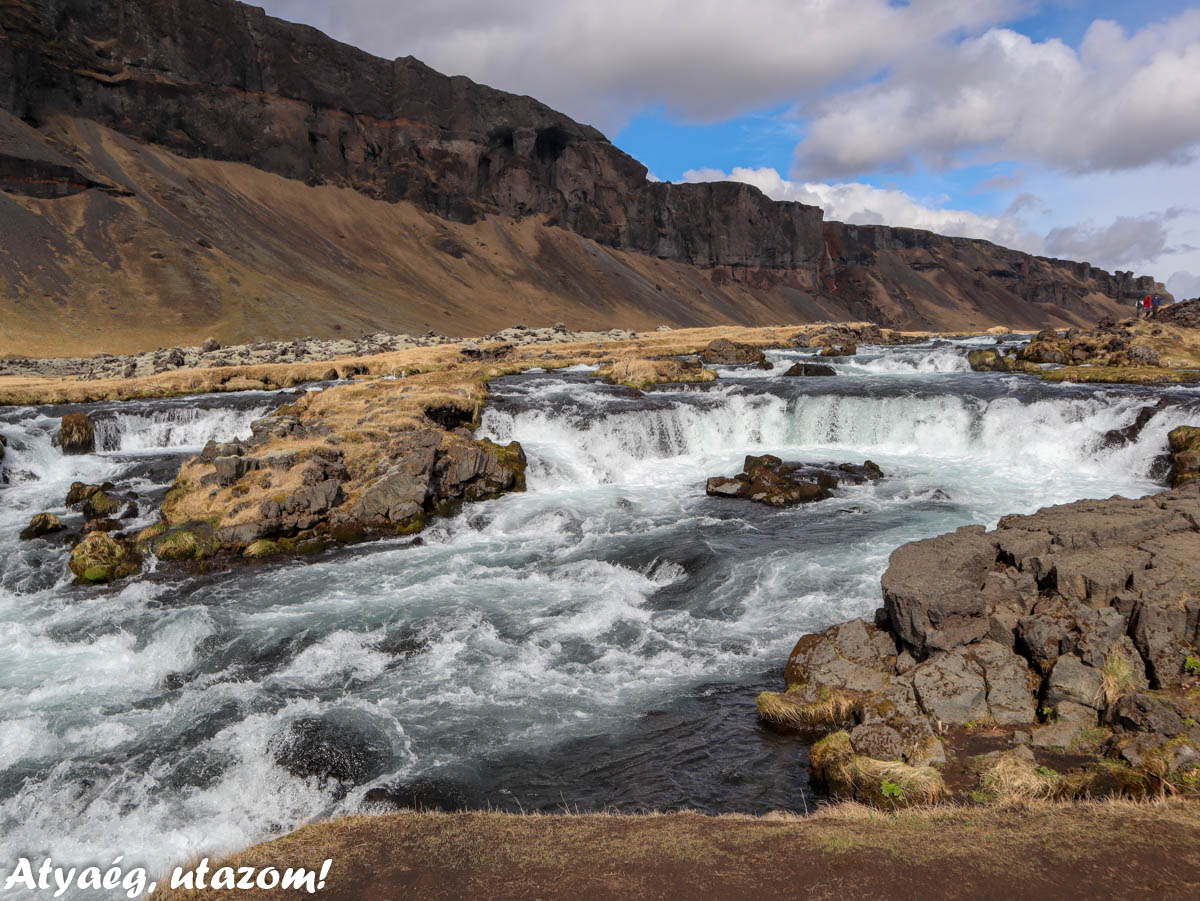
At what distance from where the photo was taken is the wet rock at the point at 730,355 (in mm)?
56094

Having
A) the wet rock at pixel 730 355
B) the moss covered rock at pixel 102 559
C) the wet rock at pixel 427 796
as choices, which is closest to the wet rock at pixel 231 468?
the moss covered rock at pixel 102 559

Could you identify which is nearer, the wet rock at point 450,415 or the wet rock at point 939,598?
the wet rock at point 939,598

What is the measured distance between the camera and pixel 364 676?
13508 mm

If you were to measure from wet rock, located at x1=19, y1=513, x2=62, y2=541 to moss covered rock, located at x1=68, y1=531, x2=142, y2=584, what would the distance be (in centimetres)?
265

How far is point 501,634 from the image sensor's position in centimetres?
1517

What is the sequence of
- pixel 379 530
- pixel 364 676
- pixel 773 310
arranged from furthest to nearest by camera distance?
pixel 773 310, pixel 379 530, pixel 364 676

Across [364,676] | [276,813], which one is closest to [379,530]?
[364,676]

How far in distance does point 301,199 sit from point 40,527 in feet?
365

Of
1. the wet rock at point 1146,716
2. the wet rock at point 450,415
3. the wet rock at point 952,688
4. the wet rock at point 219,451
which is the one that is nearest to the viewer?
the wet rock at point 1146,716

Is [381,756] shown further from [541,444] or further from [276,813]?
[541,444]

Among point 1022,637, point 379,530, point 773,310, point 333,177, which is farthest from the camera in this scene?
point 773,310

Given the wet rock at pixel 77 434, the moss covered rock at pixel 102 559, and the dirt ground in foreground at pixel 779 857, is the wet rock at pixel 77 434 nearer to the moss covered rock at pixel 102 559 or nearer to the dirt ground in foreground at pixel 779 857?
the moss covered rock at pixel 102 559

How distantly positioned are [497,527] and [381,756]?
11.7m

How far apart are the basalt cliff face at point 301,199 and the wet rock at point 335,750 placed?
2717 inches
